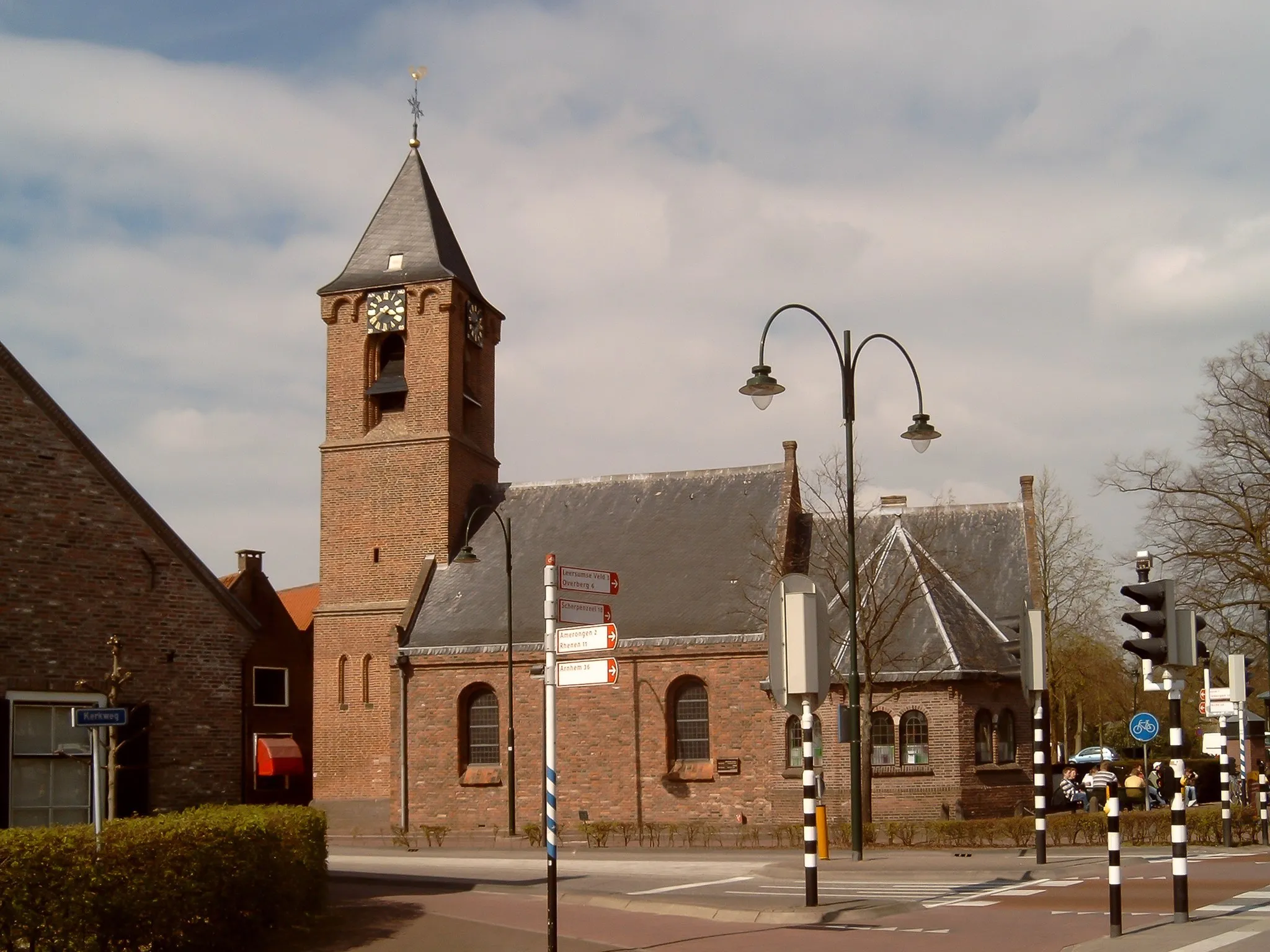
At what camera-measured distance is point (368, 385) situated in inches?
1665

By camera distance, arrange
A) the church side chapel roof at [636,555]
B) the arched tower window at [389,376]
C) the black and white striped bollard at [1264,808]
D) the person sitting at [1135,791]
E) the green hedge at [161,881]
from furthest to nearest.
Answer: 1. the arched tower window at [389,376]
2. the church side chapel roof at [636,555]
3. the person sitting at [1135,791]
4. the black and white striped bollard at [1264,808]
5. the green hedge at [161,881]

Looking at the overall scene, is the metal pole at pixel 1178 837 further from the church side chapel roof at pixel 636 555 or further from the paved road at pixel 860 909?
the church side chapel roof at pixel 636 555

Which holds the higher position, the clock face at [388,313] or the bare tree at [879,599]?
the clock face at [388,313]

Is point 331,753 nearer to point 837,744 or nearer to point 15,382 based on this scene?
point 837,744

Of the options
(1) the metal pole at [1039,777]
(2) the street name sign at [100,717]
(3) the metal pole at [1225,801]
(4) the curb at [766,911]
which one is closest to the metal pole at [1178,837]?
(4) the curb at [766,911]

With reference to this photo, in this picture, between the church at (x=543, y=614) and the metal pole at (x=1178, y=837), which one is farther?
the church at (x=543, y=614)

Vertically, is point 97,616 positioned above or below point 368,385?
below

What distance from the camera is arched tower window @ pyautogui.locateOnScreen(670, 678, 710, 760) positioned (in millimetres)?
36906

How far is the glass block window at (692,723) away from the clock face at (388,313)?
47.3ft

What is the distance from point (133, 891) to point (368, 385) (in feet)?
104

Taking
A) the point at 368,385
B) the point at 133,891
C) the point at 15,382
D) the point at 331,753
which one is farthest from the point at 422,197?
the point at 133,891

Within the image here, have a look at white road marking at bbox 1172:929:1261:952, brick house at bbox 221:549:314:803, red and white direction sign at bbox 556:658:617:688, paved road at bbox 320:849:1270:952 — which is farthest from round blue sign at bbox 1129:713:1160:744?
brick house at bbox 221:549:314:803

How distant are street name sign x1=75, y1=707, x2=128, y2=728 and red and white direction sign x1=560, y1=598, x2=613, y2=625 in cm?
456

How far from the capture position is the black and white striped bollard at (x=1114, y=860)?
11711mm
